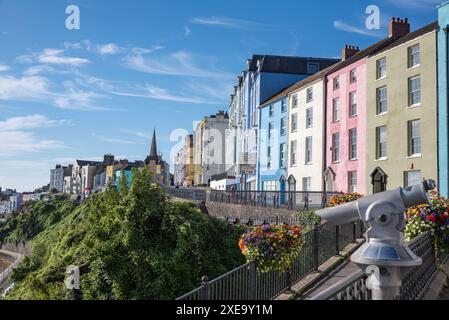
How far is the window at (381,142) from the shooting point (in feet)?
83.8

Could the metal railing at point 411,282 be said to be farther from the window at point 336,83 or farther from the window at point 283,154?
the window at point 283,154

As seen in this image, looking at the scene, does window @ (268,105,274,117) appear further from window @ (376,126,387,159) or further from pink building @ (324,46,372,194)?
window @ (376,126,387,159)

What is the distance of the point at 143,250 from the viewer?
1653 cm

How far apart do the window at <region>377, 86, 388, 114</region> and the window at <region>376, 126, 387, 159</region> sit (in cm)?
109

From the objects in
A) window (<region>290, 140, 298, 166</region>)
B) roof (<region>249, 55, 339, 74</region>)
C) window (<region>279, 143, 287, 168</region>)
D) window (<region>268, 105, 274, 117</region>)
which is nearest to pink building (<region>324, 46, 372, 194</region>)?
window (<region>290, 140, 298, 166</region>)

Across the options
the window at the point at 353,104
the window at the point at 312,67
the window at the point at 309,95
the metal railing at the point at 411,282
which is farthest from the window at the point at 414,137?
the window at the point at 312,67

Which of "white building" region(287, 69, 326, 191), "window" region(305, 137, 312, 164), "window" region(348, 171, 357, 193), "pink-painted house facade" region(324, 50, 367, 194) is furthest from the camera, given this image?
"window" region(305, 137, 312, 164)

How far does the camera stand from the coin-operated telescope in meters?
4.86

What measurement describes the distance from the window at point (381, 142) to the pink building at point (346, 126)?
148 cm

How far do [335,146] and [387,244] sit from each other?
1070 inches

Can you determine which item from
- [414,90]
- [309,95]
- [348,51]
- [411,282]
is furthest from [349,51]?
[411,282]

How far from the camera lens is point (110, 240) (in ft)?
56.3

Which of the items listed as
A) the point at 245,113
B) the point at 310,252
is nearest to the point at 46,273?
the point at 310,252
